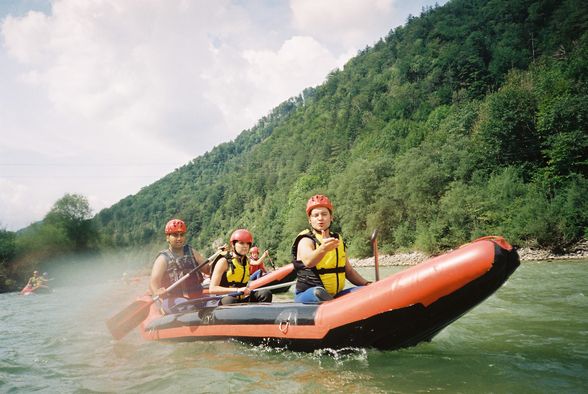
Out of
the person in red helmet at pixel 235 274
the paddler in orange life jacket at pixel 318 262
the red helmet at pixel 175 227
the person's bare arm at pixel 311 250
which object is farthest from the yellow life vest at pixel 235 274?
the person's bare arm at pixel 311 250

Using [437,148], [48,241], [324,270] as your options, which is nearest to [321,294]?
[324,270]

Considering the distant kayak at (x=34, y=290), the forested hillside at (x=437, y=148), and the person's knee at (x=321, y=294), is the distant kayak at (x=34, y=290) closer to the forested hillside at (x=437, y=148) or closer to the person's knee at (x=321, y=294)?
the forested hillside at (x=437, y=148)

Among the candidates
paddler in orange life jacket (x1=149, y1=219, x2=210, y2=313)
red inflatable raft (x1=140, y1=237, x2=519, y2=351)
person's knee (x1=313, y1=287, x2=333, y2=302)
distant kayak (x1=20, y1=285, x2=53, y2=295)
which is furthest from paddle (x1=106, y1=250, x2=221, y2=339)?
distant kayak (x1=20, y1=285, x2=53, y2=295)

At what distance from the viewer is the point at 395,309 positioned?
13.3 ft

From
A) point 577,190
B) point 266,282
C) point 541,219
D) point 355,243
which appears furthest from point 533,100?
point 266,282

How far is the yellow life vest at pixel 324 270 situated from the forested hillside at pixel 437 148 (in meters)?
22.6

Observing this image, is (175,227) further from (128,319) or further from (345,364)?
(345,364)

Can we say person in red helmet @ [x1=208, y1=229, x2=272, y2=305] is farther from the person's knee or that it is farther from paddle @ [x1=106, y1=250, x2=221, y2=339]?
the person's knee

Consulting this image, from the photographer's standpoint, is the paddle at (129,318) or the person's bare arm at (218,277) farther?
the paddle at (129,318)

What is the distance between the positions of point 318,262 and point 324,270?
0.26m

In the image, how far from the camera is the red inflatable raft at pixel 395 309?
3764 mm

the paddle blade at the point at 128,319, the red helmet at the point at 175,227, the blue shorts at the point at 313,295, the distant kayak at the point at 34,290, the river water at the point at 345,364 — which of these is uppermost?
the red helmet at the point at 175,227

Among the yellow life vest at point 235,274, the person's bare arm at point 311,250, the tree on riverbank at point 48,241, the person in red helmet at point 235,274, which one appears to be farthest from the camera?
the tree on riverbank at point 48,241

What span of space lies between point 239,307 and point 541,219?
76.8 feet
